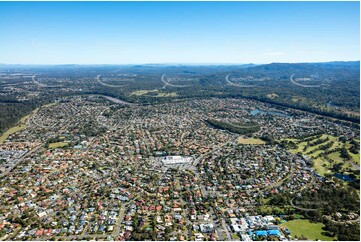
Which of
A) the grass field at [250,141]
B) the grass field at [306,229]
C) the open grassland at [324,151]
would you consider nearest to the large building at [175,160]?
the grass field at [250,141]

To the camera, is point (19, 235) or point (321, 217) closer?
point (19, 235)

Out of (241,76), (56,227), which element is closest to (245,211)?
(56,227)

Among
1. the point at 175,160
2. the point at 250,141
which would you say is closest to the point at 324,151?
the point at 250,141

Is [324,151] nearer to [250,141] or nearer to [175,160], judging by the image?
[250,141]

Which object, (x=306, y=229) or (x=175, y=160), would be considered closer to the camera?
(x=306, y=229)

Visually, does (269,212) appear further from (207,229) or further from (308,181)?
(308,181)

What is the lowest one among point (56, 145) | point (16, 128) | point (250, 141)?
point (250, 141)

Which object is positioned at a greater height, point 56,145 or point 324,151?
point 56,145

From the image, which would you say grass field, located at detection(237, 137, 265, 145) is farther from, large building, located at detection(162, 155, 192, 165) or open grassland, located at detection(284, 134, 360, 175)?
large building, located at detection(162, 155, 192, 165)
